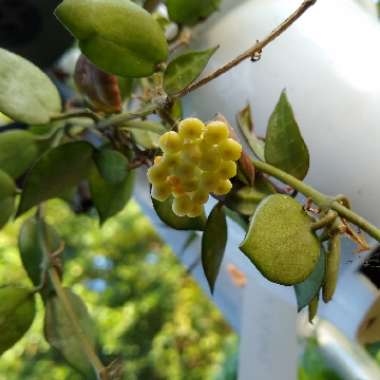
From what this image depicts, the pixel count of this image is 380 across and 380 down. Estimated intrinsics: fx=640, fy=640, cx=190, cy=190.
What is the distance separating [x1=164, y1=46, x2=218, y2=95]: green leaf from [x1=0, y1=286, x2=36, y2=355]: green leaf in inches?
6.6

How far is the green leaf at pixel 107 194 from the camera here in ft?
1.49

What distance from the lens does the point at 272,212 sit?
27 centimetres

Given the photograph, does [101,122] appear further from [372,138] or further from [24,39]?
[24,39]

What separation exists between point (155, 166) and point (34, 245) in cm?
21

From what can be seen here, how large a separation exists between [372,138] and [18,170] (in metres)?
0.23

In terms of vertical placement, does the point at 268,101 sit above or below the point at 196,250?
above

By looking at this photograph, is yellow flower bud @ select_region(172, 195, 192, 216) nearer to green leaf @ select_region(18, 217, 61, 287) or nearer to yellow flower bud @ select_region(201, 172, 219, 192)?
yellow flower bud @ select_region(201, 172, 219, 192)

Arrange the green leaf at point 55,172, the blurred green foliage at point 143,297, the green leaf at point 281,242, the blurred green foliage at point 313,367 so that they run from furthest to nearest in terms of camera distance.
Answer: the blurred green foliage at point 143,297 → the blurred green foliage at point 313,367 → the green leaf at point 55,172 → the green leaf at point 281,242

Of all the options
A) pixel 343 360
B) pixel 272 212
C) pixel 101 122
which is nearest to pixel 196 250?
pixel 343 360

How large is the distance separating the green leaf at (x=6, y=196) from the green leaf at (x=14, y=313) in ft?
0.17

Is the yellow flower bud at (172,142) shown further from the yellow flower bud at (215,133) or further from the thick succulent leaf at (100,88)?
the thick succulent leaf at (100,88)

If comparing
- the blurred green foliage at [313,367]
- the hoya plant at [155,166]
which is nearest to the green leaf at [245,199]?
the hoya plant at [155,166]

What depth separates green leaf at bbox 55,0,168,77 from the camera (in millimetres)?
299

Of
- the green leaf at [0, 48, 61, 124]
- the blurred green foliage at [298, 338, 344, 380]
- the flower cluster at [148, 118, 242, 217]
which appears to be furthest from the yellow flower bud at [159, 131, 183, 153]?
the blurred green foliage at [298, 338, 344, 380]
